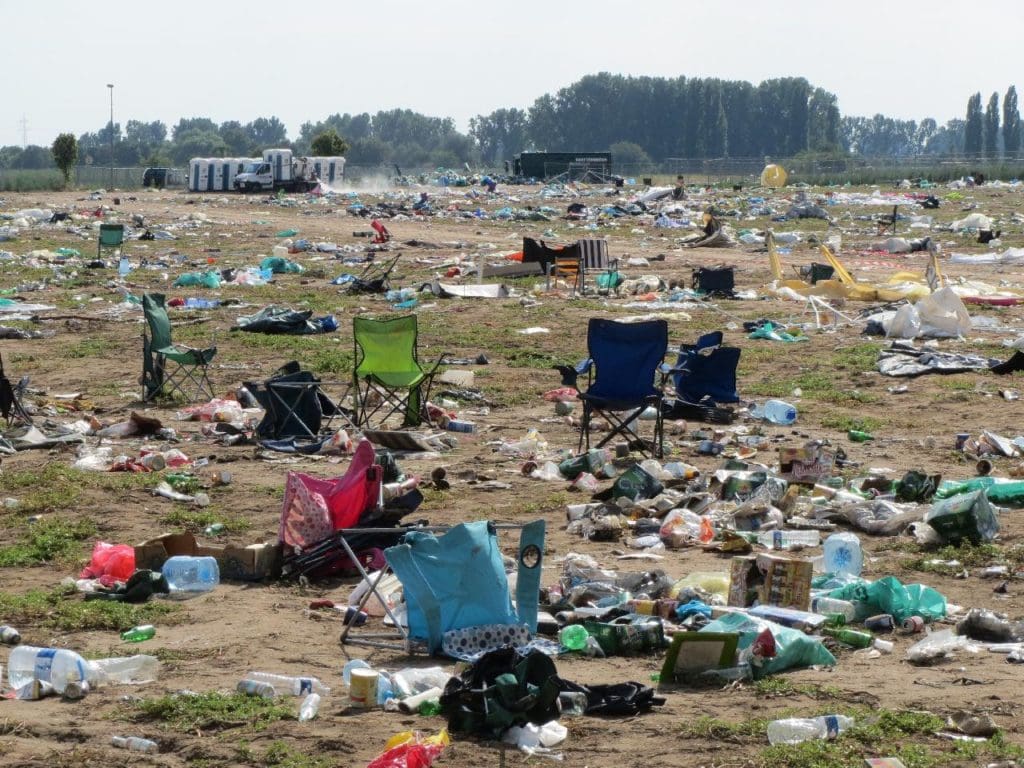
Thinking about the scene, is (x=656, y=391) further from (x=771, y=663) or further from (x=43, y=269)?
(x=43, y=269)

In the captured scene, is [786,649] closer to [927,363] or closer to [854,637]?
[854,637]

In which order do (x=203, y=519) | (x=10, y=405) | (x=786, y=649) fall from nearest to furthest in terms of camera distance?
(x=786, y=649) → (x=203, y=519) → (x=10, y=405)

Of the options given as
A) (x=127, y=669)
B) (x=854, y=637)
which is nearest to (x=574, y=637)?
(x=854, y=637)

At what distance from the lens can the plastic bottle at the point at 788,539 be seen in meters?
7.11

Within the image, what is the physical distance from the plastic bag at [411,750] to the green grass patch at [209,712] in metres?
0.49

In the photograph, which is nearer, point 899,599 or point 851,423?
point 899,599

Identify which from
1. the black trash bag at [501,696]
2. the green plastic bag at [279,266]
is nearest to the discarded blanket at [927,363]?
the black trash bag at [501,696]

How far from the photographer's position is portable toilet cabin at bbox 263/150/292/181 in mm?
53862

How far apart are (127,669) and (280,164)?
5090cm

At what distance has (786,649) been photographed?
5.07m

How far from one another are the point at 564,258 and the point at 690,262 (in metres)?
4.21

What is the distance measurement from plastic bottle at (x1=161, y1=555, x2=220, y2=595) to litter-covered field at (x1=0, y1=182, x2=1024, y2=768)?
0.06ft

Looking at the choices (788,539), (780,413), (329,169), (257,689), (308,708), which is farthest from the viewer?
(329,169)

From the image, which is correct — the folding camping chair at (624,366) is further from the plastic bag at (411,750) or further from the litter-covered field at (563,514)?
the plastic bag at (411,750)
